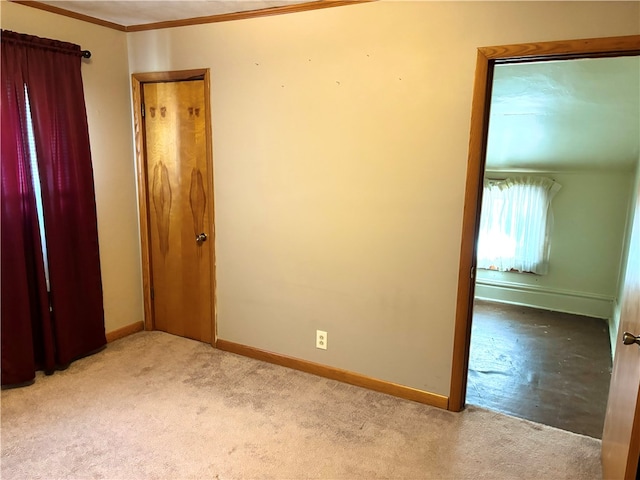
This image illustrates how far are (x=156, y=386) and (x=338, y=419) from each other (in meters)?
1.14

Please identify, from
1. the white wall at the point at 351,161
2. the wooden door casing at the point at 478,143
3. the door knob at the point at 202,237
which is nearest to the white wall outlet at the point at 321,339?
the white wall at the point at 351,161

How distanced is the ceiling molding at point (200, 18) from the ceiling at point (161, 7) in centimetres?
2

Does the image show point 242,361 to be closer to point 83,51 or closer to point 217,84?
point 217,84

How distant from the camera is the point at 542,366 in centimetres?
343

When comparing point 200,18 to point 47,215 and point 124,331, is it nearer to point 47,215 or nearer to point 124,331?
point 47,215

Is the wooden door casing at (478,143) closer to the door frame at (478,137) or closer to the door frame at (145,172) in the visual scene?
the door frame at (478,137)

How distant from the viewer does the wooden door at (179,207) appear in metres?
3.06

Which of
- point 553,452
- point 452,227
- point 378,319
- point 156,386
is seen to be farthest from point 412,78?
point 156,386

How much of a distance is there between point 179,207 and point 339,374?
1645 mm

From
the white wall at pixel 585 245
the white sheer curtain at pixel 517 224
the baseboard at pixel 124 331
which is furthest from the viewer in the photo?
the white sheer curtain at pixel 517 224

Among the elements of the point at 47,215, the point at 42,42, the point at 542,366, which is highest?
the point at 42,42

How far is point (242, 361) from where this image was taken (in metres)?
3.05

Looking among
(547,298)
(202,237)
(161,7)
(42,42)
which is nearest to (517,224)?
(547,298)

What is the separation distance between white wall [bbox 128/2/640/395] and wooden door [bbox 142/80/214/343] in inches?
6.1
